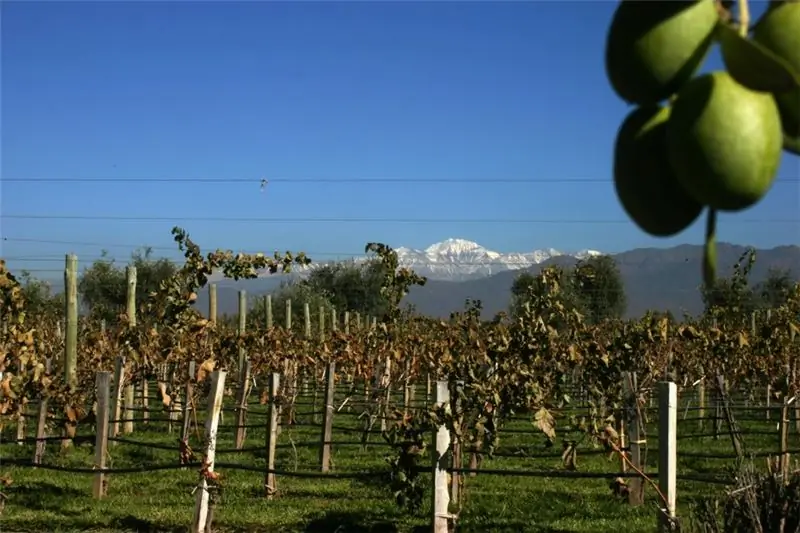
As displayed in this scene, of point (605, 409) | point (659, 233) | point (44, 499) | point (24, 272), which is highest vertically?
point (24, 272)

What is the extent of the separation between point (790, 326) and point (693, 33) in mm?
11134

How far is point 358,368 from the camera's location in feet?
44.4

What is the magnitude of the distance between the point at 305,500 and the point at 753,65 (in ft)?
25.8

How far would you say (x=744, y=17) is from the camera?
1.36 feet

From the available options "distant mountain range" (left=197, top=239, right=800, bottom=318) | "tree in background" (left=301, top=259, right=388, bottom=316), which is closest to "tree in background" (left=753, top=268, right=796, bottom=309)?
"distant mountain range" (left=197, top=239, right=800, bottom=318)

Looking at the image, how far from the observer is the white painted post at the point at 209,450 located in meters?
6.26

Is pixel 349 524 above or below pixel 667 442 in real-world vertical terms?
below

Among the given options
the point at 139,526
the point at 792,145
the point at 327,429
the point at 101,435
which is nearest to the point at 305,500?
the point at 139,526

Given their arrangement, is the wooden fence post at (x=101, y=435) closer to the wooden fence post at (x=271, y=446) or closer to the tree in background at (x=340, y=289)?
the wooden fence post at (x=271, y=446)

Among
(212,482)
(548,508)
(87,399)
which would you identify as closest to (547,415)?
(548,508)

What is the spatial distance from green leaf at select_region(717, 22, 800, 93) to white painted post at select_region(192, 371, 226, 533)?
6.16m

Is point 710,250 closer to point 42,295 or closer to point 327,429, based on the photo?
point 327,429

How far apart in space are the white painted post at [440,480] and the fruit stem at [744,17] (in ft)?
19.5

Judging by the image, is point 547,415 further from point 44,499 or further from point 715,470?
point 44,499
